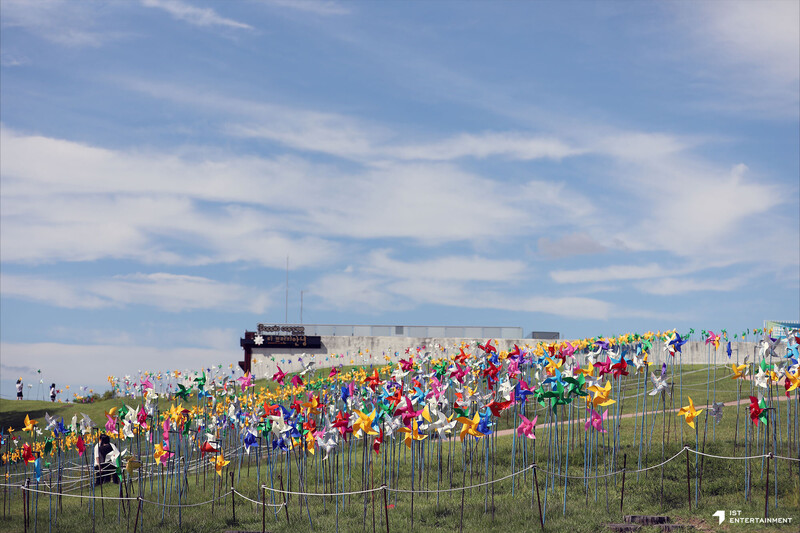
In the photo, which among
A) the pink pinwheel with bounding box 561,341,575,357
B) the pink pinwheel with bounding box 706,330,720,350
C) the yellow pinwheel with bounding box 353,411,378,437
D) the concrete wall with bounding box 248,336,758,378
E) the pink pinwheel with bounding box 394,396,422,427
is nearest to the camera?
the yellow pinwheel with bounding box 353,411,378,437

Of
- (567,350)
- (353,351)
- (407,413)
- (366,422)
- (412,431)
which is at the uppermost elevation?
(567,350)

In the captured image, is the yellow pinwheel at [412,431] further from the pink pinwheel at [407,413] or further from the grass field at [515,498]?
the grass field at [515,498]

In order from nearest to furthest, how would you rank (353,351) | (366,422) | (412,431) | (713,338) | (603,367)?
(366,422)
(412,431)
(603,367)
(713,338)
(353,351)

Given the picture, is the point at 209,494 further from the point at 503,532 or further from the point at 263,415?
the point at 503,532

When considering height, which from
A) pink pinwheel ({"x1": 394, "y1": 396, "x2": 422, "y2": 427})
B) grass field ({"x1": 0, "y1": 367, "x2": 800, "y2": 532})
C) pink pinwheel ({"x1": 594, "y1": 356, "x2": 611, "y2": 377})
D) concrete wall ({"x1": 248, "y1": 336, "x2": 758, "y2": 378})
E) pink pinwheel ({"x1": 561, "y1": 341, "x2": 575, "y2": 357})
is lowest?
grass field ({"x1": 0, "y1": 367, "x2": 800, "y2": 532})

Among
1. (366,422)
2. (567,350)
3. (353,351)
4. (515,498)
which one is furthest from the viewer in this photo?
(353,351)

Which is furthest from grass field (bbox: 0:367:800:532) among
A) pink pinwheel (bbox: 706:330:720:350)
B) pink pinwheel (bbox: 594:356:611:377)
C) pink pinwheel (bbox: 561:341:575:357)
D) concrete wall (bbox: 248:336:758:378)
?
concrete wall (bbox: 248:336:758:378)

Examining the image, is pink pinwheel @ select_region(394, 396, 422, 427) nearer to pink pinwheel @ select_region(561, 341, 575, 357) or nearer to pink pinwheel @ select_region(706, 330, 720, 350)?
pink pinwheel @ select_region(561, 341, 575, 357)

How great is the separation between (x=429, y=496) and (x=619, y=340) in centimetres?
2034

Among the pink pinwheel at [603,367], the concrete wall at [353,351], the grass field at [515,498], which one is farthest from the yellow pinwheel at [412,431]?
the concrete wall at [353,351]

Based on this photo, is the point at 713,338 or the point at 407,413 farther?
the point at 713,338

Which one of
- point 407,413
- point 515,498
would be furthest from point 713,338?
point 407,413

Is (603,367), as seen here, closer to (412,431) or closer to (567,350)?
(567,350)

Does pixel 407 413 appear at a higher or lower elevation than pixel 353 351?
higher
